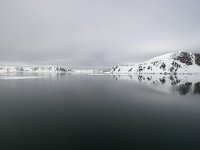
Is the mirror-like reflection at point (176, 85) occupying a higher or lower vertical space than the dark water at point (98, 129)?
lower

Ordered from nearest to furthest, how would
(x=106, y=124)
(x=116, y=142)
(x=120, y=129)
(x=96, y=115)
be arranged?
(x=116, y=142) → (x=120, y=129) → (x=106, y=124) → (x=96, y=115)

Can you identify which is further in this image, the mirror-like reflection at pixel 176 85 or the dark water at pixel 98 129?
the mirror-like reflection at pixel 176 85

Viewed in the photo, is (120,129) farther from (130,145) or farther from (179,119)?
(179,119)

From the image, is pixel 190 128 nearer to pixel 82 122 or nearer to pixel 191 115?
pixel 191 115

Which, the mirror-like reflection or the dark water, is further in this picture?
the mirror-like reflection

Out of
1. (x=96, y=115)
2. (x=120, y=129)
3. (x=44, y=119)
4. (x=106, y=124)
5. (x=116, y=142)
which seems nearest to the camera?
(x=116, y=142)

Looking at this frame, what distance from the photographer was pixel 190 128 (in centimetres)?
1745

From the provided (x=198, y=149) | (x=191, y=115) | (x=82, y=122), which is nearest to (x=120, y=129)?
A: (x=82, y=122)

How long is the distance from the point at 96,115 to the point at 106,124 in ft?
12.5

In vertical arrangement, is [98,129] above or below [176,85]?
above

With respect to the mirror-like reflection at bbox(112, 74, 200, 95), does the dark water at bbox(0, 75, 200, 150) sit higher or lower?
higher

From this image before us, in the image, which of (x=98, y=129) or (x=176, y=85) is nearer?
(x=98, y=129)

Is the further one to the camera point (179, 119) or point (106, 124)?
point (179, 119)

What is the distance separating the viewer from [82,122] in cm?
1903
